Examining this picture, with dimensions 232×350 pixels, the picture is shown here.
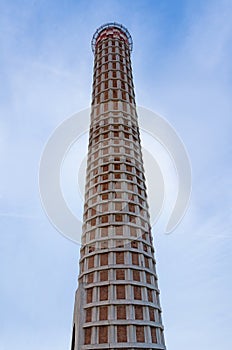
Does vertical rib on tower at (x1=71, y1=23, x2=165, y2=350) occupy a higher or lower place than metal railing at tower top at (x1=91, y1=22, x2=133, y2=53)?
lower

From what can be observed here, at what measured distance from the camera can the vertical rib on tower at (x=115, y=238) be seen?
53.9 ft

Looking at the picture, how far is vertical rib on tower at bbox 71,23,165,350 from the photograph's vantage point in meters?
16.4

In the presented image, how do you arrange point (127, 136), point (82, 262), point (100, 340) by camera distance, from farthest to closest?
point (127, 136)
point (82, 262)
point (100, 340)

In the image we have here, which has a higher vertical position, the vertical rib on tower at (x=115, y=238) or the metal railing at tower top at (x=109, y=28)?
the metal railing at tower top at (x=109, y=28)

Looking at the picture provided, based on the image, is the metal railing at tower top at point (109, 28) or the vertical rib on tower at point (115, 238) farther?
the metal railing at tower top at point (109, 28)

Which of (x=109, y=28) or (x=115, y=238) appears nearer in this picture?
(x=115, y=238)

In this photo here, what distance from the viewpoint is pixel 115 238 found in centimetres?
1961

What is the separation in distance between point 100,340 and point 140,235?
6852mm

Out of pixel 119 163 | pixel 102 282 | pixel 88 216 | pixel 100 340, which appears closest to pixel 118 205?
pixel 88 216

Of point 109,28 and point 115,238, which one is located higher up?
point 109,28

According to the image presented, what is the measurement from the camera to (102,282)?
17.9 metres

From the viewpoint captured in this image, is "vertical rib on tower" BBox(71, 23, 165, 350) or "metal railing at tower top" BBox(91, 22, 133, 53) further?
"metal railing at tower top" BBox(91, 22, 133, 53)

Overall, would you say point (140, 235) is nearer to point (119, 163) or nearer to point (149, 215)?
point (149, 215)

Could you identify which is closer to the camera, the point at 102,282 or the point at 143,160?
the point at 102,282
